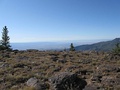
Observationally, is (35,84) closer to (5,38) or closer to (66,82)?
(66,82)

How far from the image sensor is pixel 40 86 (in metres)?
13.1

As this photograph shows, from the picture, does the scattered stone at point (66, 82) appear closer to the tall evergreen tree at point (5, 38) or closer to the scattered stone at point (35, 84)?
the scattered stone at point (35, 84)

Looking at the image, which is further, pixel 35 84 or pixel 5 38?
pixel 5 38

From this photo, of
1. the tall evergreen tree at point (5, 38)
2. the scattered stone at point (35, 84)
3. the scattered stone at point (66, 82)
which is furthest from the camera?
the tall evergreen tree at point (5, 38)

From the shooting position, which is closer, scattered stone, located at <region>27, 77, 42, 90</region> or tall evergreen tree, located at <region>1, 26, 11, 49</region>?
scattered stone, located at <region>27, 77, 42, 90</region>

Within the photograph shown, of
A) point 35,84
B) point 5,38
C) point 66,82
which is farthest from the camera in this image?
point 5,38

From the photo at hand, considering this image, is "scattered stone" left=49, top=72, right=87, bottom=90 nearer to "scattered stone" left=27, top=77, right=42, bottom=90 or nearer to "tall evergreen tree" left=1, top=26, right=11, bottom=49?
"scattered stone" left=27, top=77, right=42, bottom=90

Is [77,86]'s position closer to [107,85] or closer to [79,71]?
[107,85]

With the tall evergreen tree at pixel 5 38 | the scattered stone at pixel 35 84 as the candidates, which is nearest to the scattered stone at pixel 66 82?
the scattered stone at pixel 35 84

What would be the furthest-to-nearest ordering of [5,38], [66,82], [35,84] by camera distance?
[5,38] → [35,84] → [66,82]

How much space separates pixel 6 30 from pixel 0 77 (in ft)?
205

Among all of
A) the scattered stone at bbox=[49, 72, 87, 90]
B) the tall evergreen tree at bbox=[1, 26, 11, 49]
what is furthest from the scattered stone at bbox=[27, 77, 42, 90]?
the tall evergreen tree at bbox=[1, 26, 11, 49]

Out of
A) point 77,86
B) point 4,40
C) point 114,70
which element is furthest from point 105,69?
point 4,40

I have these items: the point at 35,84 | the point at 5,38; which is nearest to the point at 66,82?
the point at 35,84
